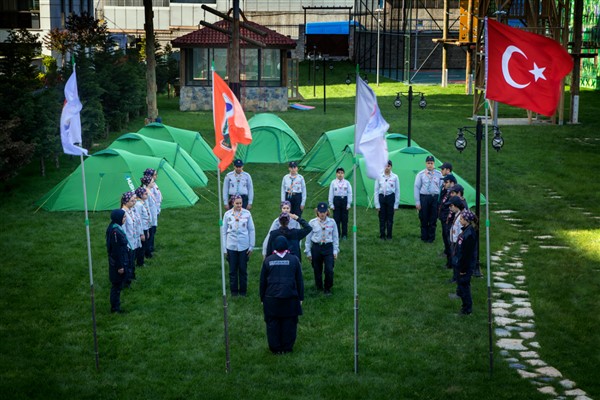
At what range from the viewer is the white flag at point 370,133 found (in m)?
12.7

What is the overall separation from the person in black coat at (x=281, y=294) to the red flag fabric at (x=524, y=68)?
11.6 feet

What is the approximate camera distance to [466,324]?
14164 mm

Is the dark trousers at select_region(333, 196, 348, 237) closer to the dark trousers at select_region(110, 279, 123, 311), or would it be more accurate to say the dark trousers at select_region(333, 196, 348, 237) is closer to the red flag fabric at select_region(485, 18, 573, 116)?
the dark trousers at select_region(110, 279, 123, 311)

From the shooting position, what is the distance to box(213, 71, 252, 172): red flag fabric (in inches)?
497

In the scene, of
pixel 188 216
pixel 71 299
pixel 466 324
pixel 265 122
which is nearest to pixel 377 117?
pixel 466 324

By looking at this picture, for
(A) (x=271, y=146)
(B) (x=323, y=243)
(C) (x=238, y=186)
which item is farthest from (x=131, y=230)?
(A) (x=271, y=146)

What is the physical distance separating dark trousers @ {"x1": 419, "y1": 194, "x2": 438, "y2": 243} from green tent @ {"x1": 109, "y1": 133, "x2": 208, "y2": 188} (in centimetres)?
840

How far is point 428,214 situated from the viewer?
19.7 metres

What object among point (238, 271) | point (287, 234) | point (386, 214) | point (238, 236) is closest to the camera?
point (287, 234)

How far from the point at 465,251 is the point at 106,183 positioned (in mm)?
11277

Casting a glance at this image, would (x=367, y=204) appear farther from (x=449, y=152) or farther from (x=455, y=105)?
(x=455, y=105)

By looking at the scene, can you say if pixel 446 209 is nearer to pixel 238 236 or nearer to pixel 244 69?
pixel 238 236

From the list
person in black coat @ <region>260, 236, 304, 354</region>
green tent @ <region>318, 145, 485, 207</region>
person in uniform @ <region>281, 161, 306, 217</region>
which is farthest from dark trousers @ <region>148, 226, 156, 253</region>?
green tent @ <region>318, 145, 485, 207</region>

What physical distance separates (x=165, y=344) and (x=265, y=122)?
694 inches
